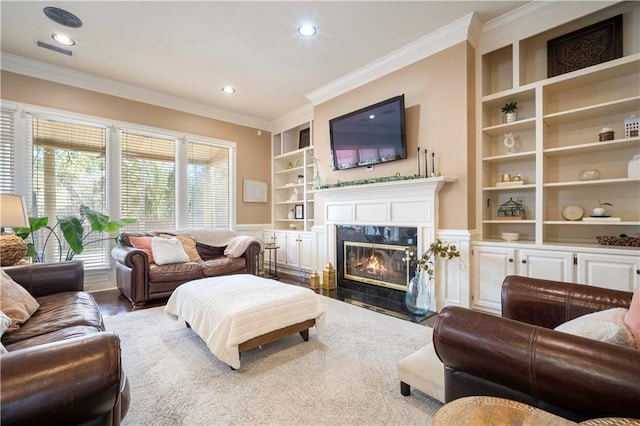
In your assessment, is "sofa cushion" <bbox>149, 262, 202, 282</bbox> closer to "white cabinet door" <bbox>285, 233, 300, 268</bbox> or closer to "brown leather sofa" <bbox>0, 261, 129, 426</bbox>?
"white cabinet door" <bbox>285, 233, 300, 268</bbox>

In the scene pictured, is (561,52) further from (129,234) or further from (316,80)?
(129,234)

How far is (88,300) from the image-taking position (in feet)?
7.25

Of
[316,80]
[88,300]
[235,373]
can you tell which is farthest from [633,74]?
[88,300]

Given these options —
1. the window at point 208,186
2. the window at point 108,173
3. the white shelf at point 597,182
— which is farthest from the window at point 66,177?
the white shelf at point 597,182

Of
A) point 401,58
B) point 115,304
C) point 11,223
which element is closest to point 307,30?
point 401,58

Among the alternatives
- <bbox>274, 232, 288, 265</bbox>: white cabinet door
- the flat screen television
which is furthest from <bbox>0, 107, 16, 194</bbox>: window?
the flat screen television

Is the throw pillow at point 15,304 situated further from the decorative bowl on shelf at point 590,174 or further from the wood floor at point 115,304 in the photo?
the decorative bowl on shelf at point 590,174

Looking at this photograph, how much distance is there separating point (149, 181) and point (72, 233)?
4.55 feet

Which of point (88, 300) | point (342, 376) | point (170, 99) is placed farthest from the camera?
point (170, 99)

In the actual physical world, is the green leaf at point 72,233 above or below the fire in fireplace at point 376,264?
above

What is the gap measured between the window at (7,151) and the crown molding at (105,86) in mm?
576

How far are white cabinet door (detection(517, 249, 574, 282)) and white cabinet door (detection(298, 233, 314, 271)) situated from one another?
2958 millimetres

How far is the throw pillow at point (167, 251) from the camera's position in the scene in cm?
380

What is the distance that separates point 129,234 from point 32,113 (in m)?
1.92
